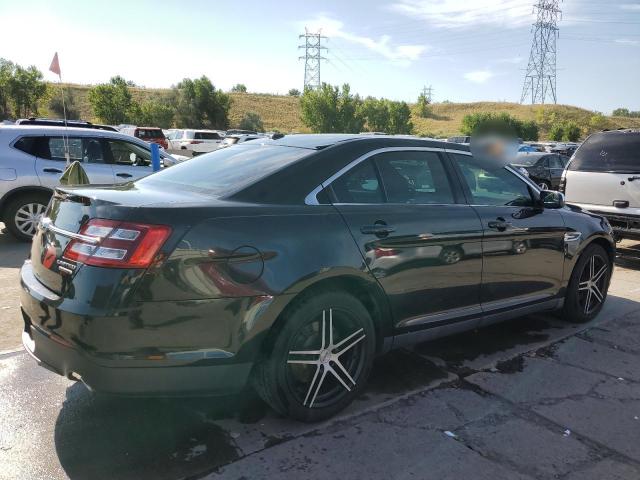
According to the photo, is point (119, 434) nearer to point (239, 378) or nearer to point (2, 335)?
point (239, 378)

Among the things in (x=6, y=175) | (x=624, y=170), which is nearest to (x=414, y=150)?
(x=624, y=170)

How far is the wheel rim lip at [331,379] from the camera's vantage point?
2.98 m

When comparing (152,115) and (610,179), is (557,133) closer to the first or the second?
(152,115)

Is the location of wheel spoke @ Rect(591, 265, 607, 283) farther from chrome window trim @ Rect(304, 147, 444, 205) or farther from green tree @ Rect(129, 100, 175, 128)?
green tree @ Rect(129, 100, 175, 128)

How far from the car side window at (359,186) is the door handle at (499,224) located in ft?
3.33

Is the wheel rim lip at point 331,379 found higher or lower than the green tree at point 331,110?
lower

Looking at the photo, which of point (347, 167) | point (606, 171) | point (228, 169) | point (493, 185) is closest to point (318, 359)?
point (347, 167)

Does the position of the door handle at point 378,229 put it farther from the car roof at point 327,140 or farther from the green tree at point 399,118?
the green tree at point 399,118

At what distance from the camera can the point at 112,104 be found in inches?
2005

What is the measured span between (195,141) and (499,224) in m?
29.6

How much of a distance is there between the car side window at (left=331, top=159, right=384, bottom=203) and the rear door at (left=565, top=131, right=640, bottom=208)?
557cm

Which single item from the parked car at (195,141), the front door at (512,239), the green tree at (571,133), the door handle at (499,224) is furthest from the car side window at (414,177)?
the green tree at (571,133)

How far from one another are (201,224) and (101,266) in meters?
0.49

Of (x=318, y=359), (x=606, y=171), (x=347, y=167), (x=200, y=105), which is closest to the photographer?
(x=318, y=359)
